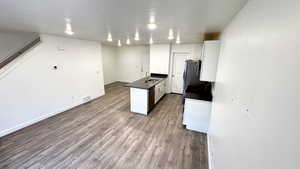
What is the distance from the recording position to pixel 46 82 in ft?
11.0

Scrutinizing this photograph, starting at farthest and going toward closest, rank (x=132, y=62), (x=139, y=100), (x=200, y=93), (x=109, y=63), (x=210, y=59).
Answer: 1. (x=132, y=62)
2. (x=109, y=63)
3. (x=139, y=100)
4. (x=200, y=93)
5. (x=210, y=59)

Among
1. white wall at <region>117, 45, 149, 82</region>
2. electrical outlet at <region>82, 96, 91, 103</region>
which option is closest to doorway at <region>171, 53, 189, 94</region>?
white wall at <region>117, 45, 149, 82</region>

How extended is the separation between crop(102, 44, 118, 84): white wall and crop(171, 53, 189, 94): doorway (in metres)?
3.92

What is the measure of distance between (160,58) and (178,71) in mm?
1053

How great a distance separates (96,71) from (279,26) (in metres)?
5.26

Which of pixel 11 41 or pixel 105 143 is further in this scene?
pixel 11 41

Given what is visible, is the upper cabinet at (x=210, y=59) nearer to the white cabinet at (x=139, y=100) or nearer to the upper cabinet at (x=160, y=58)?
the white cabinet at (x=139, y=100)

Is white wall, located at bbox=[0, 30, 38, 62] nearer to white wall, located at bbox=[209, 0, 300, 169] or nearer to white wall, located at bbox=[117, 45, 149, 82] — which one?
white wall, located at bbox=[117, 45, 149, 82]

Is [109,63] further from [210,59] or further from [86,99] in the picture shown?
[210,59]

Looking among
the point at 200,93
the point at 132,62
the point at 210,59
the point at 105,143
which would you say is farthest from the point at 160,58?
the point at 105,143

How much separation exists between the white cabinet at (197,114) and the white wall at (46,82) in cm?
376

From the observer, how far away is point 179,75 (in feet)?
18.6

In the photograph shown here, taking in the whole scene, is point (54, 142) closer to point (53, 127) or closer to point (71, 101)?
point (53, 127)

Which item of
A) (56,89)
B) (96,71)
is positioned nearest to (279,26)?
(56,89)
